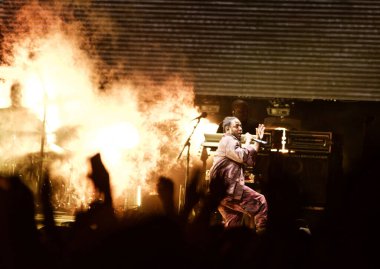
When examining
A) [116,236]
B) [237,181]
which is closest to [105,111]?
[237,181]

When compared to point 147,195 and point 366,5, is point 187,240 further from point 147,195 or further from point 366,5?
point 366,5

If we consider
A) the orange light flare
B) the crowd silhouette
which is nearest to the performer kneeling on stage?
the orange light flare

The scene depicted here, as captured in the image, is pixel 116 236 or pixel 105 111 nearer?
pixel 116 236

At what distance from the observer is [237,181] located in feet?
24.6

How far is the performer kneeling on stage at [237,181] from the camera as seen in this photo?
7402mm

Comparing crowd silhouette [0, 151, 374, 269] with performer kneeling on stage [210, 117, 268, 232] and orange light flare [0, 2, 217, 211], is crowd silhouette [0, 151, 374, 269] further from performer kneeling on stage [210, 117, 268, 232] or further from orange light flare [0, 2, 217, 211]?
orange light flare [0, 2, 217, 211]

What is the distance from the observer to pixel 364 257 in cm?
470

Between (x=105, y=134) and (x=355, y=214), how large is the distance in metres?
5.79

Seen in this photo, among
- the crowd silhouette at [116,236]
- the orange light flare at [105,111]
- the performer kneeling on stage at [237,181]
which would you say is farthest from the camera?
the orange light flare at [105,111]

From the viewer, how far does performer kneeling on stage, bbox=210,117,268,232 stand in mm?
7402

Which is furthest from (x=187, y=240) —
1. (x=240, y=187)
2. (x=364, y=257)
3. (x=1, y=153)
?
(x=1, y=153)

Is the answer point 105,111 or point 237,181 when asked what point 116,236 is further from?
point 105,111

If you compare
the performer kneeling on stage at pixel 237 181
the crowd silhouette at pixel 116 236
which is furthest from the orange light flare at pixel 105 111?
the crowd silhouette at pixel 116 236

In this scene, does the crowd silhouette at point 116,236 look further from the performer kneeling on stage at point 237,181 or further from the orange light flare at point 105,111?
the orange light flare at point 105,111
